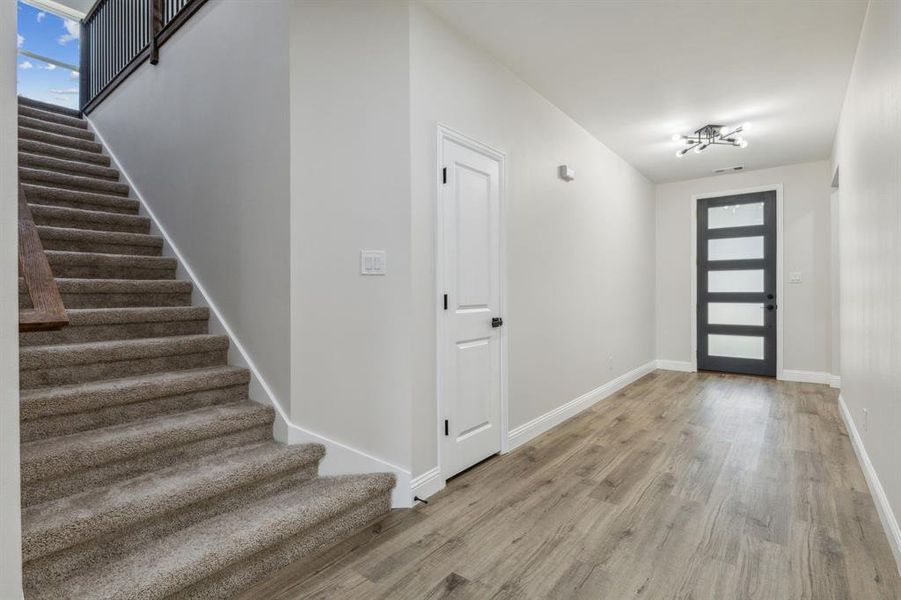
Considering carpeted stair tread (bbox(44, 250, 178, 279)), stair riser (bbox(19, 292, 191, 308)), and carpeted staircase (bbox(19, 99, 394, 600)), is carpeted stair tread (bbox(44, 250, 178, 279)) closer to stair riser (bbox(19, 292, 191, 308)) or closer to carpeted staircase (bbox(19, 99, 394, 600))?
carpeted staircase (bbox(19, 99, 394, 600))

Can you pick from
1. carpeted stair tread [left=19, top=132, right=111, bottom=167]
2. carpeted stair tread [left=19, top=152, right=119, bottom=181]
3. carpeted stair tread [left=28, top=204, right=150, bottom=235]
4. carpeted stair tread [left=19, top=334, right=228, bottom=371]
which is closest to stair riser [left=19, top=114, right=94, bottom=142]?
carpeted stair tread [left=19, top=132, right=111, bottom=167]

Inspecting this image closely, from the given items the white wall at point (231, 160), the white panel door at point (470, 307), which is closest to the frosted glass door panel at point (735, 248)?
the white panel door at point (470, 307)

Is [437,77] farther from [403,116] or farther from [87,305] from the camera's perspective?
[87,305]

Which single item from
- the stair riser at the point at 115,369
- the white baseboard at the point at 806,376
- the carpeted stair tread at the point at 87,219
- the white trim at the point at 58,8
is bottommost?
the white baseboard at the point at 806,376

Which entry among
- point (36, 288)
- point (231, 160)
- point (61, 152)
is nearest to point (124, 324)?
point (231, 160)

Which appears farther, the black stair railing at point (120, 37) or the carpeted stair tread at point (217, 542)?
the black stair railing at point (120, 37)

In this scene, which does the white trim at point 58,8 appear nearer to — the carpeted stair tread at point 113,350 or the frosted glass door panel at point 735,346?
the carpeted stair tread at point 113,350

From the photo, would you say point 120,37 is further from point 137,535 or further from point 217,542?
point 217,542

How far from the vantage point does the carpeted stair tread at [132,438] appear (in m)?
1.77

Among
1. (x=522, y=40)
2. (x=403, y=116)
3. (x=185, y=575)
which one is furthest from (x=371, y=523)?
(x=522, y=40)

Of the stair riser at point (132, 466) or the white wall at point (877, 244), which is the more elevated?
the white wall at point (877, 244)

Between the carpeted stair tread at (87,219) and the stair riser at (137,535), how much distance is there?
2593 mm

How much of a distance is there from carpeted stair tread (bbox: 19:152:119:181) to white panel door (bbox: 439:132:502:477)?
342 centimetres

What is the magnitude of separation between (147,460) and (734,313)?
653 cm
